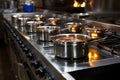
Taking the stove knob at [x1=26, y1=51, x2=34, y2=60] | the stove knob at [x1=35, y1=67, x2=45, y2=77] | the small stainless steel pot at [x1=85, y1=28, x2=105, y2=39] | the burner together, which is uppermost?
the small stainless steel pot at [x1=85, y1=28, x2=105, y2=39]

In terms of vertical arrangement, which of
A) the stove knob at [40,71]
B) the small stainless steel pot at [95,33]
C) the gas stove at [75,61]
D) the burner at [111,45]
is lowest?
the stove knob at [40,71]

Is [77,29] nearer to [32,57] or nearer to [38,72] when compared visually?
[32,57]

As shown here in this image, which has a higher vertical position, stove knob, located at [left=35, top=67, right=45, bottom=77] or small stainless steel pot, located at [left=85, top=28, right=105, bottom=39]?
small stainless steel pot, located at [left=85, top=28, right=105, bottom=39]

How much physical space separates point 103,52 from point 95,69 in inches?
11.2

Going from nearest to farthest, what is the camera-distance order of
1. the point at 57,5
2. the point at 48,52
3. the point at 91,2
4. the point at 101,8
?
the point at 48,52 → the point at 101,8 → the point at 91,2 → the point at 57,5

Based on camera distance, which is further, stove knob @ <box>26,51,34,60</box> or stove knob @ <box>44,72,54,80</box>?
stove knob @ <box>26,51,34,60</box>

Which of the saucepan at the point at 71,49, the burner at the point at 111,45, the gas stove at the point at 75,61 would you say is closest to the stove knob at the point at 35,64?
the gas stove at the point at 75,61

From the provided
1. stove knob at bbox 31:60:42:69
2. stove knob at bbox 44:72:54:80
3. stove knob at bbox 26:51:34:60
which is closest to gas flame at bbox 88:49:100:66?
stove knob at bbox 44:72:54:80

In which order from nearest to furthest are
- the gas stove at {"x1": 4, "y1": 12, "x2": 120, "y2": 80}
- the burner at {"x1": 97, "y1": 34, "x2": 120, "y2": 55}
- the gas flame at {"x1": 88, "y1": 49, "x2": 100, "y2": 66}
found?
1. the gas stove at {"x1": 4, "y1": 12, "x2": 120, "y2": 80}
2. the gas flame at {"x1": 88, "y1": 49, "x2": 100, "y2": 66}
3. the burner at {"x1": 97, "y1": 34, "x2": 120, "y2": 55}

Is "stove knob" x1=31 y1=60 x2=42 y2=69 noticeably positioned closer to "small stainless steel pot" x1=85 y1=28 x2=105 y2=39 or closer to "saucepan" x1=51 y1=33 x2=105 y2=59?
"saucepan" x1=51 y1=33 x2=105 y2=59

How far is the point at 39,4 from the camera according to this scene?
4.95 m

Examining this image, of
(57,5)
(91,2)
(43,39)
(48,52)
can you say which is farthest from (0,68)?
(48,52)

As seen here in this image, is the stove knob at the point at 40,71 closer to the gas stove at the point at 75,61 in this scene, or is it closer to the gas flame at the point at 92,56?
the gas stove at the point at 75,61

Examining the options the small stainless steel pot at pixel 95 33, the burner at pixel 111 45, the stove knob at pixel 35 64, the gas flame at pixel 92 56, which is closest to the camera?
the gas flame at pixel 92 56
